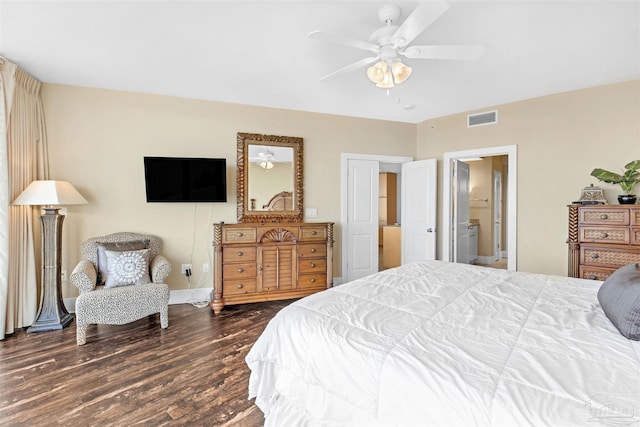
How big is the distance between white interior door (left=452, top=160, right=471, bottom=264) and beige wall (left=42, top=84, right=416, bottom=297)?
79.0 inches

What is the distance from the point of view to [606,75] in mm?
3123

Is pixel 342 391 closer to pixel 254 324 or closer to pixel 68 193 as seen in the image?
pixel 254 324

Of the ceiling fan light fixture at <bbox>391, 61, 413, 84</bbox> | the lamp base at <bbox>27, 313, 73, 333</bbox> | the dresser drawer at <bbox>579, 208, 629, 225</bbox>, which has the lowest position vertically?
the lamp base at <bbox>27, 313, 73, 333</bbox>

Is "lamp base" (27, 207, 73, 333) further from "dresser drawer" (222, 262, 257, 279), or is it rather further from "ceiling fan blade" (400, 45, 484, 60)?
"ceiling fan blade" (400, 45, 484, 60)

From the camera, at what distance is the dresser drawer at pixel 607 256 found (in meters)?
2.86

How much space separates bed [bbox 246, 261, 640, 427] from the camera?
869mm

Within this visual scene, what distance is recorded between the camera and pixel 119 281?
9.79ft

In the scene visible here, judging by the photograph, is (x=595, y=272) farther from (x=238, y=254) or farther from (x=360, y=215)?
(x=238, y=254)

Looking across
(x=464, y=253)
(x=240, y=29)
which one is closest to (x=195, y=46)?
(x=240, y=29)

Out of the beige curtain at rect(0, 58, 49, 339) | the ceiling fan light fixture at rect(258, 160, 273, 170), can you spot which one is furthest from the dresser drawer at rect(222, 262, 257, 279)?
the beige curtain at rect(0, 58, 49, 339)

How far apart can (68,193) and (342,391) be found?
331cm

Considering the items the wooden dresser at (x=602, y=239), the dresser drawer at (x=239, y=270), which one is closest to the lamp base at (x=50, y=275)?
the dresser drawer at (x=239, y=270)

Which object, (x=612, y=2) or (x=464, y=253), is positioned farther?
(x=464, y=253)

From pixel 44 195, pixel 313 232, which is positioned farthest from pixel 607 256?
pixel 44 195
